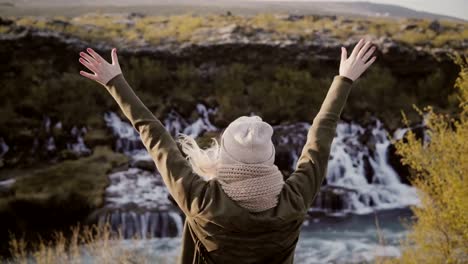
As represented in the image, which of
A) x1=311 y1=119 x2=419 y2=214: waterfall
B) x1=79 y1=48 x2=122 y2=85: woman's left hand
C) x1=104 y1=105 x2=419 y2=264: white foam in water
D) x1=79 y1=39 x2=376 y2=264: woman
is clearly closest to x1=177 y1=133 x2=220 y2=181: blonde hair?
x1=79 y1=39 x2=376 y2=264: woman

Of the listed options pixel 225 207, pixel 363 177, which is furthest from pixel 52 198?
pixel 225 207

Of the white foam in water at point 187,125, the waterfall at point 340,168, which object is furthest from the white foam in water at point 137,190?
the white foam in water at point 187,125

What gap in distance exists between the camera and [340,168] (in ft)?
46.3

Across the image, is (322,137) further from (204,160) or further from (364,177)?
(364,177)

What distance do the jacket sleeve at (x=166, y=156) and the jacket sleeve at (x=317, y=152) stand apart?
0.88ft

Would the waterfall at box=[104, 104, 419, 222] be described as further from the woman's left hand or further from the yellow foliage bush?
the woman's left hand

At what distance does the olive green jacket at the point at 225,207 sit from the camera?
4.91ft

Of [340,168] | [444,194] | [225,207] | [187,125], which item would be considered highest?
[225,207]

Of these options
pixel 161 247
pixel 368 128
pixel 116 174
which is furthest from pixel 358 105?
pixel 161 247

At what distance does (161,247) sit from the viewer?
10180 mm

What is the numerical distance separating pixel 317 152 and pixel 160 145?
46cm

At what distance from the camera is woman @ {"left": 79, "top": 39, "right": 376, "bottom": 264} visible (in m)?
1.48

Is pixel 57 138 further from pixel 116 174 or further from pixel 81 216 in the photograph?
pixel 81 216

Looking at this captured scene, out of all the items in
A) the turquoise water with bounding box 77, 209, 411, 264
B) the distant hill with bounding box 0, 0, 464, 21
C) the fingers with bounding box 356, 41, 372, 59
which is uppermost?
the fingers with bounding box 356, 41, 372, 59
